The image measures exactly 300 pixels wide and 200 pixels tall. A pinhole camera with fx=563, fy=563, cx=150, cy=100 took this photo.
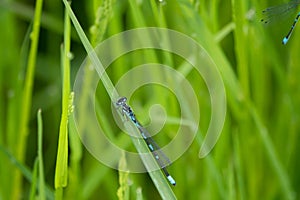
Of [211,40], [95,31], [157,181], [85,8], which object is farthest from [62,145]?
[85,8]

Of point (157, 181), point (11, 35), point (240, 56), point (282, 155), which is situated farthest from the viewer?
point (11, 35)

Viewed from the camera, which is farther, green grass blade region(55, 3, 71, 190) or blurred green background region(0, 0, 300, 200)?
blurred green background region(0, 0, 300, 200)

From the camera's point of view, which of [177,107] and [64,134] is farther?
[177,107]

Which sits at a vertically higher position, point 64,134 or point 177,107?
point 177,107

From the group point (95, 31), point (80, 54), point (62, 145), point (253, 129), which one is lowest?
point (62, 145)

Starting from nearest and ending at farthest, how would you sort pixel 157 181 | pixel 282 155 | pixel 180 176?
pixel 157 181, pixel 180 176, pixel 282 155

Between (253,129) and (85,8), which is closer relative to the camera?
(253,129)

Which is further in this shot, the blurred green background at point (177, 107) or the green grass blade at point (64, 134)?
the blurred green background at point (177, 107)

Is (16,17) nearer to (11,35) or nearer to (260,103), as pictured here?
(11,35)
